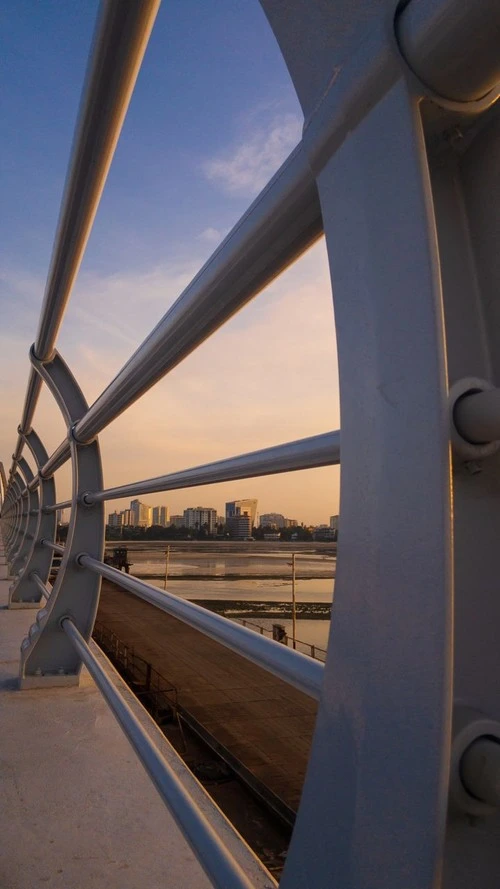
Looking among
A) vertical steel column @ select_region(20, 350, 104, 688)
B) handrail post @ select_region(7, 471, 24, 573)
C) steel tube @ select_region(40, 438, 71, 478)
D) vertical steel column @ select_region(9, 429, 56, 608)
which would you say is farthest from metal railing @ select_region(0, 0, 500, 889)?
handrail post @ select_region(7, 471, 24, 573)

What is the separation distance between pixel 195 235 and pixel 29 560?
1986 millimetres

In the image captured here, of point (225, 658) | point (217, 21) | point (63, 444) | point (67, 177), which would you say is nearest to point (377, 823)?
point (67, 177)

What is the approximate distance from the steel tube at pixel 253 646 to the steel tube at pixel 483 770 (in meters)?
0.14

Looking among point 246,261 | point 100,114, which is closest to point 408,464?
point 246,261

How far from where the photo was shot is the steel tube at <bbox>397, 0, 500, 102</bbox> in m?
0.26

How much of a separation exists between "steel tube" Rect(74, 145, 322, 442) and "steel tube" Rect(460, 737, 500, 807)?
0.36m

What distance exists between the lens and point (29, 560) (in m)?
2.89

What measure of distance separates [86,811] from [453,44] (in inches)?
44.3

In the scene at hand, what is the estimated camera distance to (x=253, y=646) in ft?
1.81

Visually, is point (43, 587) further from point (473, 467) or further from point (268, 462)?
point (473, 467)

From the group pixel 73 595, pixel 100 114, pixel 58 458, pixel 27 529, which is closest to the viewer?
pixel 100 114

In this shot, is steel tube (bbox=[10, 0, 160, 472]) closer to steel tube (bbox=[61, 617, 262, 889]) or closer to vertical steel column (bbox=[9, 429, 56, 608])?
steel tube (bbox=[61, 617, 262, 889])

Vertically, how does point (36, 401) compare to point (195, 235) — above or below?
below

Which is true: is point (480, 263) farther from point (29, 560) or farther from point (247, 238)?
point (29, 560)
